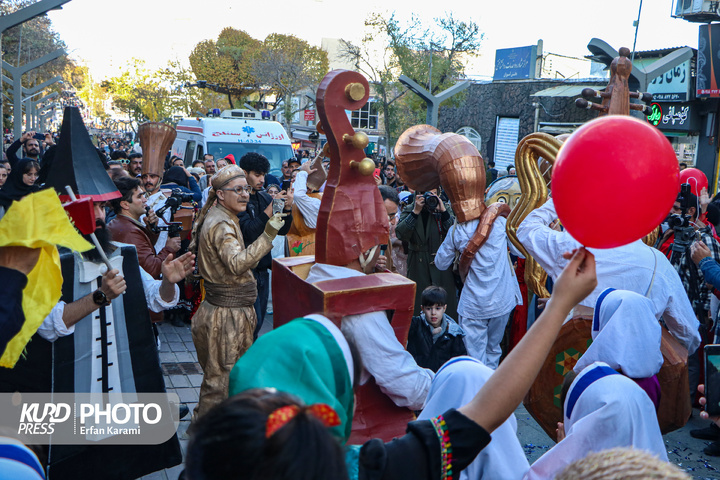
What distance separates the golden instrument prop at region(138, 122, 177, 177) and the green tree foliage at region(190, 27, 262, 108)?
31.0 metres

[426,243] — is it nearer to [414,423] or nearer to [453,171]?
[453,171]

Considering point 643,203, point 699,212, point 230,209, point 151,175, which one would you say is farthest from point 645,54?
point 643,203

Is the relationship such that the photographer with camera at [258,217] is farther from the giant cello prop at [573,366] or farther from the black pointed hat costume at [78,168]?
the giant cello prop at [573,366]

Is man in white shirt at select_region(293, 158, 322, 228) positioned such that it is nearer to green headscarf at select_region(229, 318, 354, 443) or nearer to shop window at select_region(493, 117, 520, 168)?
green headscarf at select_region(229, 318, 354, 443)

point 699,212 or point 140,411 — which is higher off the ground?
point 699,212

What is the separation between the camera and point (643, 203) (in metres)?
1.73

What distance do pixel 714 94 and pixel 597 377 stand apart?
1573 centimetres

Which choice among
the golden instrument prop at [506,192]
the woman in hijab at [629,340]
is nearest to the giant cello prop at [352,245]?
the woman in hijab at [629,340]

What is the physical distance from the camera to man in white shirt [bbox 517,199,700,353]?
3.35 meters

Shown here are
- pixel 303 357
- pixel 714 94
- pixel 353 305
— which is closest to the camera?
pixel 303 357

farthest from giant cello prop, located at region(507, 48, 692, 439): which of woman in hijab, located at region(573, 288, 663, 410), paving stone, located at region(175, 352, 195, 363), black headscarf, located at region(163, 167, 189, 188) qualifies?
black headscarf, located at region(163, 167, 189, 188)

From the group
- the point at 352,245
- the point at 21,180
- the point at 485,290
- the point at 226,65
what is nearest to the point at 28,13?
the point at 21,180

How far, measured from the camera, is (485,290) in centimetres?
516

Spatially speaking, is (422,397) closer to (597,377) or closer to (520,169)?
(597,377)
